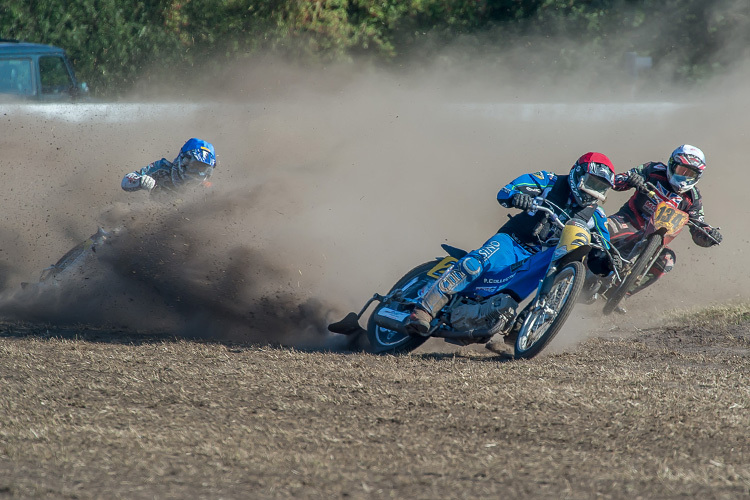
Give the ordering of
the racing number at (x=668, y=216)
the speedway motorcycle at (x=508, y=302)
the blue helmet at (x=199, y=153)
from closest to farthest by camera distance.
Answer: the speedway motorcycle at (x=508, y=302) < the racing number at (x=668, y=216) < the blue helmet at (x=199, y=153)

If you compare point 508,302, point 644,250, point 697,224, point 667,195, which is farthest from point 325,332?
point 697,224

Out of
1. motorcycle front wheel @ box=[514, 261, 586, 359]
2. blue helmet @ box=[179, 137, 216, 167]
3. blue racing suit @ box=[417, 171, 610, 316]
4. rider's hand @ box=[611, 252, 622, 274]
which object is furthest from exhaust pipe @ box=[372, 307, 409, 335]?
blue helmet @ box=[179, 137, 216, 167]

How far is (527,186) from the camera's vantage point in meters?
7.09

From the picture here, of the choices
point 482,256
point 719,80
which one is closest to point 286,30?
point 719,80

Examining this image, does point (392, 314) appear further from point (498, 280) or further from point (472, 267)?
point (498, 280)

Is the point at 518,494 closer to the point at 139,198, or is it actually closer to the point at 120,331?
the point at 120,331

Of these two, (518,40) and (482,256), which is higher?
(518,40)

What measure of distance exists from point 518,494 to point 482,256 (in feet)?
11.0

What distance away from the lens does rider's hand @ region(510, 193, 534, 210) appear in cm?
670

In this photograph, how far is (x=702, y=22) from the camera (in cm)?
2058

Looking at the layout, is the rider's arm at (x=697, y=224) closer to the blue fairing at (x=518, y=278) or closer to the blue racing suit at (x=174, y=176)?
the blue fairing at (x=518, y=278)

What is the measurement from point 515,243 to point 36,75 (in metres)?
11.9

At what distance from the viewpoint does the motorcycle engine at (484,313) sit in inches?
263

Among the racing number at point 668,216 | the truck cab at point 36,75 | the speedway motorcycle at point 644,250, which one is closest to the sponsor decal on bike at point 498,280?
the speedway motorcycle at point 644,250
